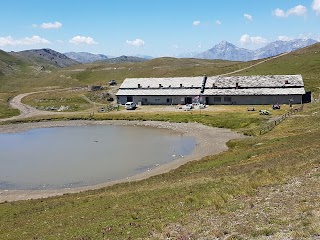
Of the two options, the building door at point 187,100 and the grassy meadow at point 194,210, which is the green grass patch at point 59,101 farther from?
the grassy meadow at point 194,210

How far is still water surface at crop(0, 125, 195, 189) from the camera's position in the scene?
50.9 m

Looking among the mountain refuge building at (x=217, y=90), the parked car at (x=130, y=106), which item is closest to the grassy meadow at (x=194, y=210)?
the mountain refuge building at (x=217, y=90)

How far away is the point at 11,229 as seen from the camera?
28.1m

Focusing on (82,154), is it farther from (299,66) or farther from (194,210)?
(299,66)

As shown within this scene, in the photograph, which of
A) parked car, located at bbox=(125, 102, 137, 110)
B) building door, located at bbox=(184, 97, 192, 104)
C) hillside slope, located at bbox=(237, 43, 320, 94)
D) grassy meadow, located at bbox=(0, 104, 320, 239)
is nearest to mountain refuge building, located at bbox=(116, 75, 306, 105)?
building door, located at bbox=(184, 97, 192, 104)

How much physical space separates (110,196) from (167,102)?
8124 cm

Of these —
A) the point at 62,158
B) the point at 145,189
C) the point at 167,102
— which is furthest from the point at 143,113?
the point at 145,189

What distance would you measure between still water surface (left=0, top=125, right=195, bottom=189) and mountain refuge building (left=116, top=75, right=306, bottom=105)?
28.2 m

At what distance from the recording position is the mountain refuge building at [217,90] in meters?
103

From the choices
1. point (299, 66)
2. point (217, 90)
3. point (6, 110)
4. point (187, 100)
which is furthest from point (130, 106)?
point (299, 66)

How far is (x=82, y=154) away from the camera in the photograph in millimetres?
64188

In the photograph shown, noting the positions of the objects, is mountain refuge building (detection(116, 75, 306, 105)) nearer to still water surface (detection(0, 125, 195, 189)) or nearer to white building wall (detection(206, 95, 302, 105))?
white building wall (detection(206, 95, 302, 105))

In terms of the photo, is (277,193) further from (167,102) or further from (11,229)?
(167,102)

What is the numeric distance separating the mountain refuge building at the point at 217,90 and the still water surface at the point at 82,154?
92.6 feet
